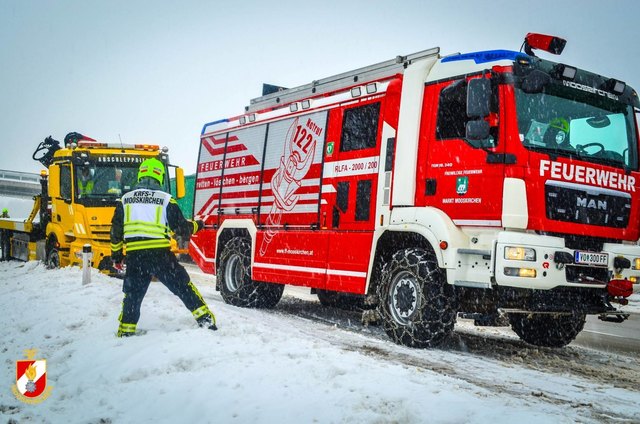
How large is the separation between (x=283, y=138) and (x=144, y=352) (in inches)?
191

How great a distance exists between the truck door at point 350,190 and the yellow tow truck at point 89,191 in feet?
18.6

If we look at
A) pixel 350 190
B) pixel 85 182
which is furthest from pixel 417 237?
pixel 85 182

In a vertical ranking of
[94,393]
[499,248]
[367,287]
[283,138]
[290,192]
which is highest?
[283,138]

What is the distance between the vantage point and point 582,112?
22.5ft

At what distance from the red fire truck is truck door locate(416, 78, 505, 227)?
1 centimetres

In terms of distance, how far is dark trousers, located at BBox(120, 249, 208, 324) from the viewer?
6637mm

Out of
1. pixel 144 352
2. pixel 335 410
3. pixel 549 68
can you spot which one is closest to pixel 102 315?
pixel 144 352

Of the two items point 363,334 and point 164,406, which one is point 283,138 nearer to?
point 363,334

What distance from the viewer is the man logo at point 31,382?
5027mm

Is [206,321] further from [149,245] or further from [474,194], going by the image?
[474,194]

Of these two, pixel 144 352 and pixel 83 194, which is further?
pixel 83 194

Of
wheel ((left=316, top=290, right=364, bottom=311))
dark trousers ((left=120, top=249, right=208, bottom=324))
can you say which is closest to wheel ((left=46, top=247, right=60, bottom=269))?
wheel ((left=316, top=290, right=364, bottom=311))

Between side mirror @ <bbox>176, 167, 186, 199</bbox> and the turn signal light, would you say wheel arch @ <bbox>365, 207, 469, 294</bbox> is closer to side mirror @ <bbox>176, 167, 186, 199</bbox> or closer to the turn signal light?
the turn signal light

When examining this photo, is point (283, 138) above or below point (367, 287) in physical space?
above
